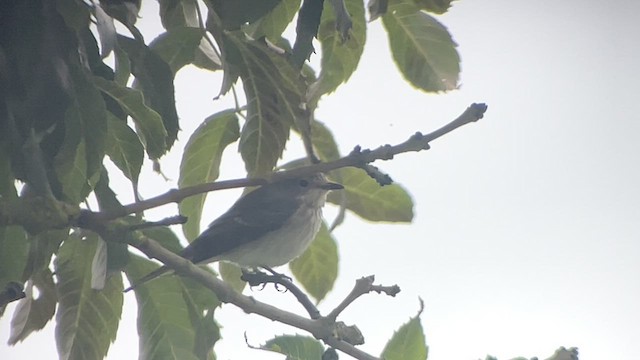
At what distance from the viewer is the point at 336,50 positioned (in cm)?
241

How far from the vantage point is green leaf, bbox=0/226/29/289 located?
2.04 m

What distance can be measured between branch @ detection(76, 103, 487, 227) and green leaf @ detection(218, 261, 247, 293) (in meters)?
0.94

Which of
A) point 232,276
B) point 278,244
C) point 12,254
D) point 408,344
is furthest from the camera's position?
point 278,244

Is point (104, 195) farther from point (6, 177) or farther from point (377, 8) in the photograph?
point (377, 8)

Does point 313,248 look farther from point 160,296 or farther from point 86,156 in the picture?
point 86,156

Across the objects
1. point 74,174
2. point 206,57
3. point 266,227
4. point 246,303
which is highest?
point 266,227

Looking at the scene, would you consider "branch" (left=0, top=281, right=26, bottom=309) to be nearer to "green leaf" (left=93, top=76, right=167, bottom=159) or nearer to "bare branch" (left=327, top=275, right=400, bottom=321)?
"green leaf" (left=93, top=76, right=167, bottom=159)

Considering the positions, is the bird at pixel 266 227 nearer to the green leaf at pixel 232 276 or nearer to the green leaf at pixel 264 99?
the green leaf at pixel 232 276

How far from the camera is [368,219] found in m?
2.60

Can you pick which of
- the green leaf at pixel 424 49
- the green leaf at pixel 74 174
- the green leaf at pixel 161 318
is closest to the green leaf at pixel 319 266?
the green leaf at pixel 161 318

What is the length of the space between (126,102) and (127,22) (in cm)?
25

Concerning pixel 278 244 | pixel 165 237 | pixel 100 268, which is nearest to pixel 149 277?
pixel 165 237

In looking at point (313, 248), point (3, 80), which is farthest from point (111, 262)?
point (313, 248)

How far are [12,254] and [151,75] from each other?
52cm
